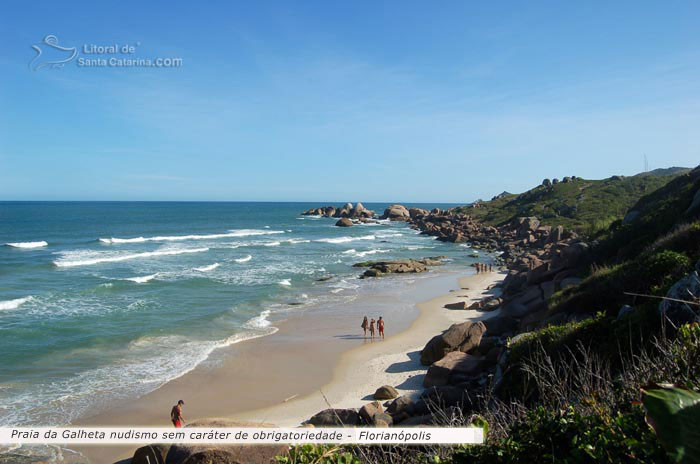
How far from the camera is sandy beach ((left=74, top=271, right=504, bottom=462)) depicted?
49.6 ft

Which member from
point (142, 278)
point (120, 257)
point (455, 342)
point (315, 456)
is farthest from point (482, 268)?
point (315, 456)

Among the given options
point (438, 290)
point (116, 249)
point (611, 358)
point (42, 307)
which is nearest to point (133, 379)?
point (42, 307)

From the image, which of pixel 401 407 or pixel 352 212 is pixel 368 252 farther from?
pixel 352 212

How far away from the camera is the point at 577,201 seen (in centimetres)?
7638

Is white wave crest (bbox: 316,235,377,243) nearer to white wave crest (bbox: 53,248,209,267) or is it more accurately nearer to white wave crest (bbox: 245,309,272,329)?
white wave crest (bbox: 53,248,209,267)

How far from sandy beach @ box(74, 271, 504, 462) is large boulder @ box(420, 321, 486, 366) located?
2.35 ft

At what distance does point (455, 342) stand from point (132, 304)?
21230 mm

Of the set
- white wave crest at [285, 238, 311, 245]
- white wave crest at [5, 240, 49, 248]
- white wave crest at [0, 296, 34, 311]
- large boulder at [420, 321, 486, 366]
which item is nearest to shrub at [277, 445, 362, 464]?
large boulder at [420, 321, 486, 366]

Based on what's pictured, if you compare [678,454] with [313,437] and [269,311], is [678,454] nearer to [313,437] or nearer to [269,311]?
[313,437]

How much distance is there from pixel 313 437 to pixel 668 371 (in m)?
3.80

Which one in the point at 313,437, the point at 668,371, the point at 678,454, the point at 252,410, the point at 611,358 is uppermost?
the point at 678,454

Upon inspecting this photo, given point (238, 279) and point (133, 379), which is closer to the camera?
point (133, 379)

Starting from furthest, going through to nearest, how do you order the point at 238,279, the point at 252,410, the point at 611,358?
1. the point at 238,279
2. the point at 252,410
3. the point at 611,358

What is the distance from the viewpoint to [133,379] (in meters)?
17.7
